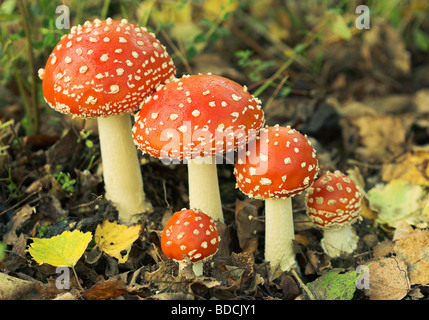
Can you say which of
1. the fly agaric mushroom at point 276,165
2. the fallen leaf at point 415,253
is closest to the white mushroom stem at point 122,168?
the fly agaric mushroom at point 276,165

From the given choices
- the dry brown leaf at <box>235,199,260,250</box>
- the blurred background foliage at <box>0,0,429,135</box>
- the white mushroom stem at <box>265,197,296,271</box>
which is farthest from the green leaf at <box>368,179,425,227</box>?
the blurred background foliage at <box>0,0,429,135</box>

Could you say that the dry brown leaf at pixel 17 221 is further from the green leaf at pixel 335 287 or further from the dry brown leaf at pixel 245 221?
the green leaf at pixel 335 287

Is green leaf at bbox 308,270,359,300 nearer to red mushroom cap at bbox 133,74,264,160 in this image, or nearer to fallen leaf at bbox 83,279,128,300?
red mushroom cap at bbox 133,74,264,160

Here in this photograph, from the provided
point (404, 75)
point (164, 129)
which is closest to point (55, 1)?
point (164, 129)

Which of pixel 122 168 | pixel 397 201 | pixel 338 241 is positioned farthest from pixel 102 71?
pixel 397 201
